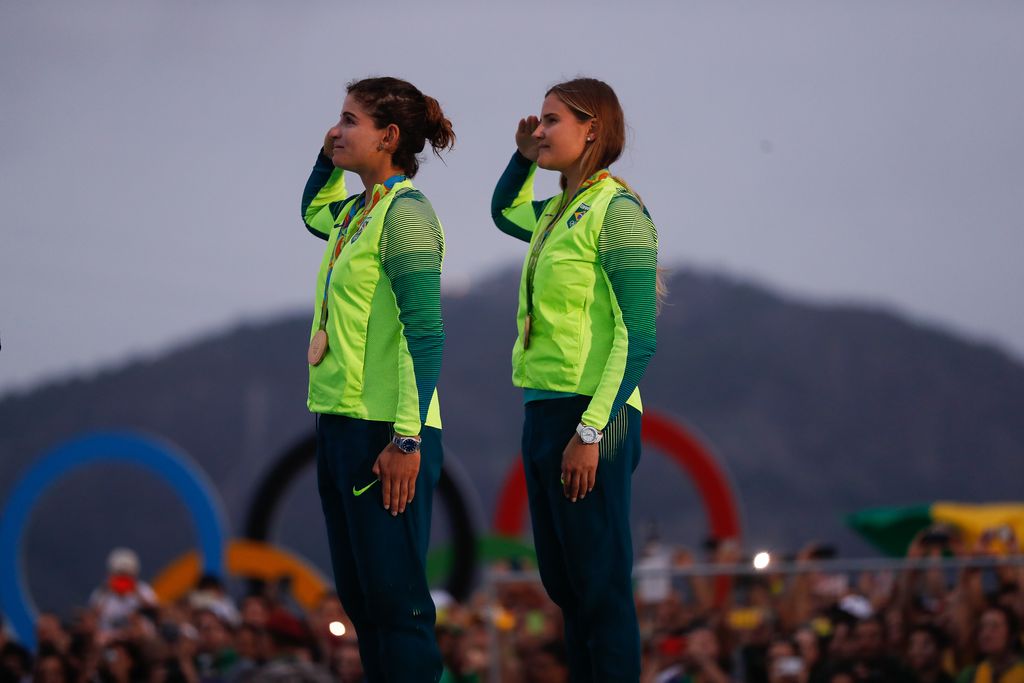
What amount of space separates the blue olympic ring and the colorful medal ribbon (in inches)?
373

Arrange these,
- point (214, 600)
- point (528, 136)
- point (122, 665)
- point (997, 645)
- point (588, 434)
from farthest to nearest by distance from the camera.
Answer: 1. point (214, 600)
2. point (122, 665)
3. point (997, 645)
4. point (528, 136)
5. point (588, 434)

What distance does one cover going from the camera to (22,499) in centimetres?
1316

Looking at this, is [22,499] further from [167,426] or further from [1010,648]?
[167,426]

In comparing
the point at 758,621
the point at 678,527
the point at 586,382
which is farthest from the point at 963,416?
the point at 586,382

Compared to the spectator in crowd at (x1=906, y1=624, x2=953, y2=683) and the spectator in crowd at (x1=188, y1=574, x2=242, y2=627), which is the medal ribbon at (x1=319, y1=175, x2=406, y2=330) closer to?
the spectator in crowd at (x1=906, y1=624, x2=953, y2=683)

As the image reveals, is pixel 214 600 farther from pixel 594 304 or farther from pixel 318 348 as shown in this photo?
pixel 594 304

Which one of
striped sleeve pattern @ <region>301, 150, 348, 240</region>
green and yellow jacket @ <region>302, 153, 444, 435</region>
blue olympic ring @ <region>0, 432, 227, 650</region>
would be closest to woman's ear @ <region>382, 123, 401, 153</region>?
green and yellow jacket @ <region>302, 153, 444, 435</region>

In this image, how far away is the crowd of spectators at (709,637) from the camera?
6.11 meters

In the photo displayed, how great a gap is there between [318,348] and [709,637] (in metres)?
3.80

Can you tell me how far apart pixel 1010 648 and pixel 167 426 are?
88.6 ft

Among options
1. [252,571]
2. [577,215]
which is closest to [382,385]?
[577,215]

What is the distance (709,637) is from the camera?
263 inches

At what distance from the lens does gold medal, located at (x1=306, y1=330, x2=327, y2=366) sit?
11.5ft

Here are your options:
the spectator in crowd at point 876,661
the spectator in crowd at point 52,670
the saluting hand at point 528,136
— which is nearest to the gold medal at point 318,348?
the saluting hand at point 528,136
